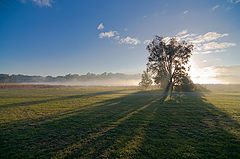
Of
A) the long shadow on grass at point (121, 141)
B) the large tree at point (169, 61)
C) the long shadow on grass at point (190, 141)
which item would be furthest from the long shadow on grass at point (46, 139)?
the large tree at point (169, 61)

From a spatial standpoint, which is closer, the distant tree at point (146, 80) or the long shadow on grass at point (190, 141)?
the long shadow on grass at point (190, 141)

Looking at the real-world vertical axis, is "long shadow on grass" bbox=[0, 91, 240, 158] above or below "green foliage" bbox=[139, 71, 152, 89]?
below

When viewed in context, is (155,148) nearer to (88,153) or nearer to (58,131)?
(88,153)

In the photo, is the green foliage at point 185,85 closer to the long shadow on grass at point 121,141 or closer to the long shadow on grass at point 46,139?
the long shadow on grass at point 121,141

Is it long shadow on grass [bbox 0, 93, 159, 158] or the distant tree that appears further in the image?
the distant tree

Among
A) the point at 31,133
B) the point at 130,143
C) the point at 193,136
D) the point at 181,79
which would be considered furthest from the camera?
the point at 181,79

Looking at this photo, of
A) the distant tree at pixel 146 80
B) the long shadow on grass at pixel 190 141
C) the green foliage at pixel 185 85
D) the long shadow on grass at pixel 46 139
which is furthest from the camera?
the distant tree at pixel 146 80

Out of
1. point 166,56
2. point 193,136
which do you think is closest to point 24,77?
point 166,56

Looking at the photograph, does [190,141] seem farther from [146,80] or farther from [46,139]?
[146,80]

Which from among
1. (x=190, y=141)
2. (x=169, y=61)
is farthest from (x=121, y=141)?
(x=169, y=61)

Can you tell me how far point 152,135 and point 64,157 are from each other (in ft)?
13.2

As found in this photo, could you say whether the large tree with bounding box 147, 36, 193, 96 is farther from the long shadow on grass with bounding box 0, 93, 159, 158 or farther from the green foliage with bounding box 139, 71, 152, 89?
the long shadow on grass with bounding box 0, 93, 159, 158

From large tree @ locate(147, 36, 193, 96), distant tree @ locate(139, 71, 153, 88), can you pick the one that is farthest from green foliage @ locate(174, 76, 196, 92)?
distant tree @ locate(139, 71, 153, 88)

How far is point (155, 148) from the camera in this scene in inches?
164
